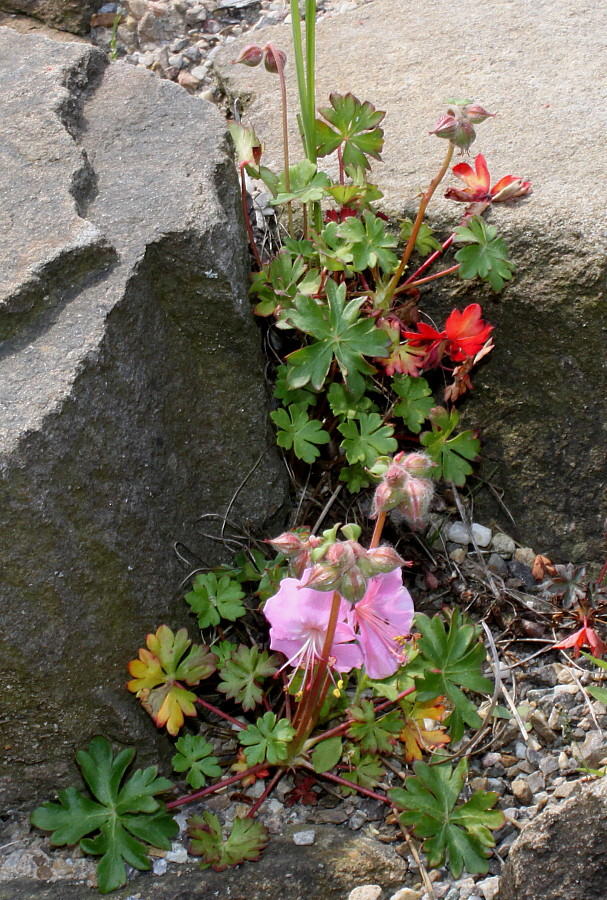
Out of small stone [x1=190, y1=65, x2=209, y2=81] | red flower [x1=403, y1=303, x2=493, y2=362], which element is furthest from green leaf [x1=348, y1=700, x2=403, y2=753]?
small stone [x1=190, y1=65, x2=209, y2=81]

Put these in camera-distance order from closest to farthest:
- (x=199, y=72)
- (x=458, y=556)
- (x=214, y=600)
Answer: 1. (x=214, y=600)
2. (x=458, y=556)
3. (x=199, y=72)

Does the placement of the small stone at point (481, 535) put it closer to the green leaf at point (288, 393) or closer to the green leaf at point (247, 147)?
the green leaf at point (288, 393)

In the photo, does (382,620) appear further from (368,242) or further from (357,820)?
(368,242)

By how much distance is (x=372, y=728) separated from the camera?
190 centimetres

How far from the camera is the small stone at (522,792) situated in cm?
192

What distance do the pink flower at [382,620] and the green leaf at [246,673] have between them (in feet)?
1.02

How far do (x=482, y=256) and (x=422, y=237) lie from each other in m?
0.19

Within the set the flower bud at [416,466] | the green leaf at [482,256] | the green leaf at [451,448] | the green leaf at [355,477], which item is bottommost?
the green leaf at [355,477]

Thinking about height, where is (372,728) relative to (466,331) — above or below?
below

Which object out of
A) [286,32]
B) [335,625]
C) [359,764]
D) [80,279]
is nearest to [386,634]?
[335,625]

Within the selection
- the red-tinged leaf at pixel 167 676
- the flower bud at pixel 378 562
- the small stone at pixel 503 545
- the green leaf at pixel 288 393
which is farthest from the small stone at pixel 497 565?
the flower bud at pixel 378 562

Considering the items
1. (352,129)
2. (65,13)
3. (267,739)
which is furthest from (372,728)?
(65,13)

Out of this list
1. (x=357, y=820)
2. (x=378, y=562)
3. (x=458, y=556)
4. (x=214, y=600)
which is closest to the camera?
(x=378, y=562)

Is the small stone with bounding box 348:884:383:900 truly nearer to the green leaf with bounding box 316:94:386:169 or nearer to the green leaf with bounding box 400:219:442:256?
the green leaf with bounding box 400:219:442:256
